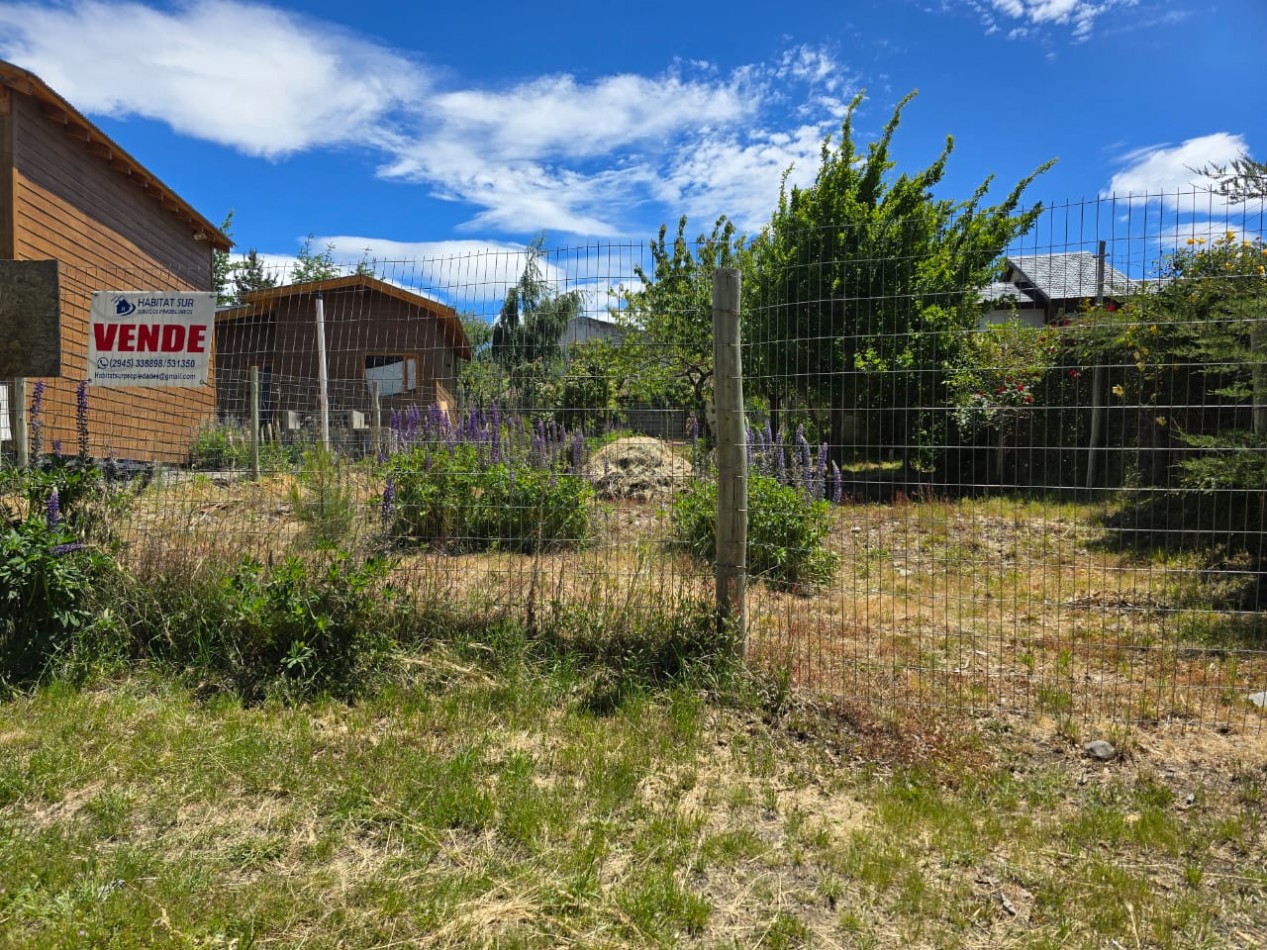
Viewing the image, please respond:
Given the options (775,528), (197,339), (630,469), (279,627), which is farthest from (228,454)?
(775,528)

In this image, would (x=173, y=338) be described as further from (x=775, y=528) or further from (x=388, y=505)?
(x=775, y=528)

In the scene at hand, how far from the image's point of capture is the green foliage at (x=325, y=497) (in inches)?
231

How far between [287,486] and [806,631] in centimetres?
385

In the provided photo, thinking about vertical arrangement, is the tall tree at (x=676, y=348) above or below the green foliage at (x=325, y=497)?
above

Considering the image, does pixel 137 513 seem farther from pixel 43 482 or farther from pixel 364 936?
pixel 364 936

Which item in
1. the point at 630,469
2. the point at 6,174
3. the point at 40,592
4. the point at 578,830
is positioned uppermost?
the point at 6,174

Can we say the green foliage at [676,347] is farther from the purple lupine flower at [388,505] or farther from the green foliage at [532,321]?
the purple lupine flower at [388,505]

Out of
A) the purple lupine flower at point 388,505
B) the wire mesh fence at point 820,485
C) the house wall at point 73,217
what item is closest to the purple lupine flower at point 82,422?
the wire mesh fence at point 820,485

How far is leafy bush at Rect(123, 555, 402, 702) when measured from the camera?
4586 millimetres

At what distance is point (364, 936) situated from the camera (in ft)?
8.53

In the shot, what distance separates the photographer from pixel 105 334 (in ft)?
18.8

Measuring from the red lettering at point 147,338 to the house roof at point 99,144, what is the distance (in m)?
9.00

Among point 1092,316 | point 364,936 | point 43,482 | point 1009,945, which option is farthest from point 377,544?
point 1092,316

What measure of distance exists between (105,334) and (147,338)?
0.29m
